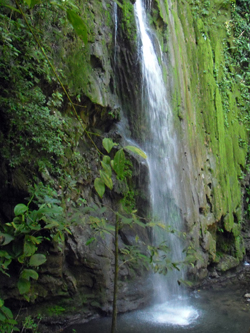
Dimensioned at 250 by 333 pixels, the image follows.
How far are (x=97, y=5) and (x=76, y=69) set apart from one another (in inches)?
62.4

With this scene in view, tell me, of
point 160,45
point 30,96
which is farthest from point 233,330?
point 160,45

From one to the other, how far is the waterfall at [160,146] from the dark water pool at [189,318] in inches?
24.5

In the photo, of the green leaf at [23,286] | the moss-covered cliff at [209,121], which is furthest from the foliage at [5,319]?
the moss-covered cliff at [209,121]

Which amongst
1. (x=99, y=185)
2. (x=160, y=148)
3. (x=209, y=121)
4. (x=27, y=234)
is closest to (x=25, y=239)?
(x=27, y=234)

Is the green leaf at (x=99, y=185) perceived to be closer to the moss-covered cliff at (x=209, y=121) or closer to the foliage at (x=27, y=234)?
the foliage at (x=27, y=234)

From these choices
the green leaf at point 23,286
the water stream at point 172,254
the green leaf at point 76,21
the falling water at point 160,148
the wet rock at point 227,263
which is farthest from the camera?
the wet rock at point 227,263

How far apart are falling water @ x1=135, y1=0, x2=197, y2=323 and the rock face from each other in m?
0.20

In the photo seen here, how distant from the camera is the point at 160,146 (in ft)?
21.4

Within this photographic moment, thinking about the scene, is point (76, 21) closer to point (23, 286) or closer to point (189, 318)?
point (23, 286)

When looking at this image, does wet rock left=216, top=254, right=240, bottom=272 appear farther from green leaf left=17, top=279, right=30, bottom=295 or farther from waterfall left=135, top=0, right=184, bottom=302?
green leaf left=17, top=279, right=30, bottom=295

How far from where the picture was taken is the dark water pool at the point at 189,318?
429cm

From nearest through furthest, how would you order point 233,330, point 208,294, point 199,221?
point 233,330 → point 208,294 → point 199,221

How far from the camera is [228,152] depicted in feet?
31.2

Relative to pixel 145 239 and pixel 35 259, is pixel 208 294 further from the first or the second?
pixel 35 259
